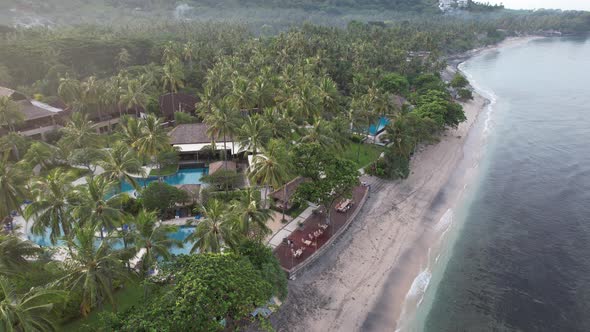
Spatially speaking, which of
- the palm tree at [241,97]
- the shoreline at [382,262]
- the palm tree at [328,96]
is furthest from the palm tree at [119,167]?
the palm tree at [328,96]

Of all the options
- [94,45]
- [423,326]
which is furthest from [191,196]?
[94,45]

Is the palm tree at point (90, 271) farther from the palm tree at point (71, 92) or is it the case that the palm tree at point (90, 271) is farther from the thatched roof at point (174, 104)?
the thatched roof at point (174, 104)

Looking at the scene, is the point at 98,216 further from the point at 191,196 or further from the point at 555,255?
the point at 555,255

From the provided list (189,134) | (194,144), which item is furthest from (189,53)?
(194,144)

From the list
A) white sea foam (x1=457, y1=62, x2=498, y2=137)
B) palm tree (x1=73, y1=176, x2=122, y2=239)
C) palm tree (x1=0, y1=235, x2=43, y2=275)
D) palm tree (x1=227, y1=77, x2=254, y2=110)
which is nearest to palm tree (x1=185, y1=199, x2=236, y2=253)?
palm tree (x1=73, y1=176, x2=122, y2=239)

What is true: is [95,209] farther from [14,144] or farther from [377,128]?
[377,128]

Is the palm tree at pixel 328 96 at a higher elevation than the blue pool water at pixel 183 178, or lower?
higher
